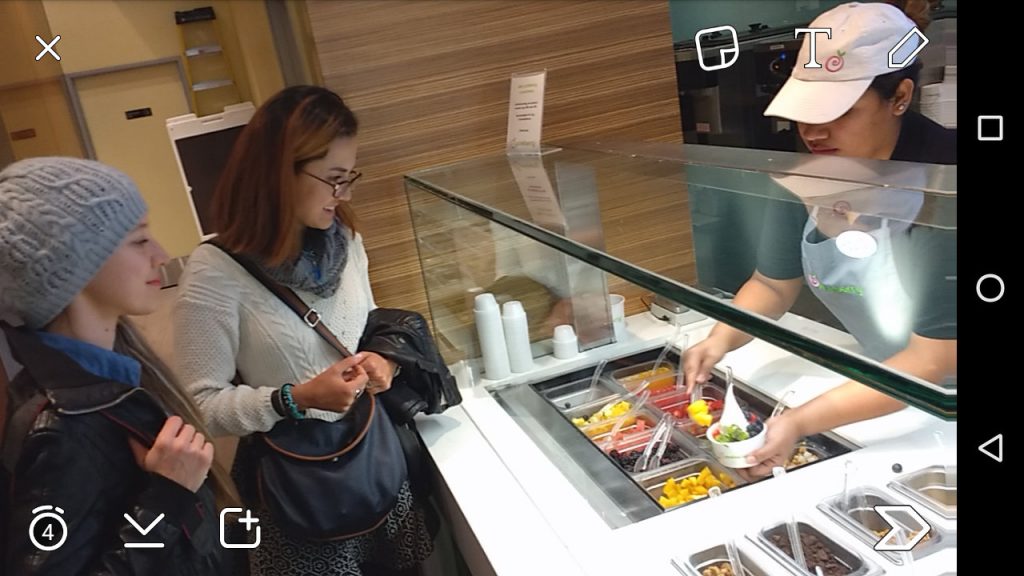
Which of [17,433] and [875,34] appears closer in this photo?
[17,433]

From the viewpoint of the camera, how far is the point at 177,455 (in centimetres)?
79

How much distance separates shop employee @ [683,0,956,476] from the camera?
0.55 meters

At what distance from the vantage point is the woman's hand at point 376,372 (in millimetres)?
1316

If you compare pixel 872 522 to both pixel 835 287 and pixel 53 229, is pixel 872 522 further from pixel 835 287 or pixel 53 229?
pixel 53 229

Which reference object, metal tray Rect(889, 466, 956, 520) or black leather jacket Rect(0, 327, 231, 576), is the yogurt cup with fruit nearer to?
metal tray Rect(889, 466, 956, 520)

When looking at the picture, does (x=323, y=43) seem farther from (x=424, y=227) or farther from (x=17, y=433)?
(x=17, y=433)

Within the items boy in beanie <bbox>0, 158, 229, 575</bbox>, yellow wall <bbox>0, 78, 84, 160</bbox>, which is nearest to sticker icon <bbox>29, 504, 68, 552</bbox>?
boy in beanie <bbox>0, 158, 229, 575</bbox>

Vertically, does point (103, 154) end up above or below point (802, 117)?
above

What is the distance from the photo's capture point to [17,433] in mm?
704

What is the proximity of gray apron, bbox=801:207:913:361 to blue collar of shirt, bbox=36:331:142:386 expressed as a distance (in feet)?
2.34

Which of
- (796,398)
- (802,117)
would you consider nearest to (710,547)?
(796,398)

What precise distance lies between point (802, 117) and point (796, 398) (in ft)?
1.53
